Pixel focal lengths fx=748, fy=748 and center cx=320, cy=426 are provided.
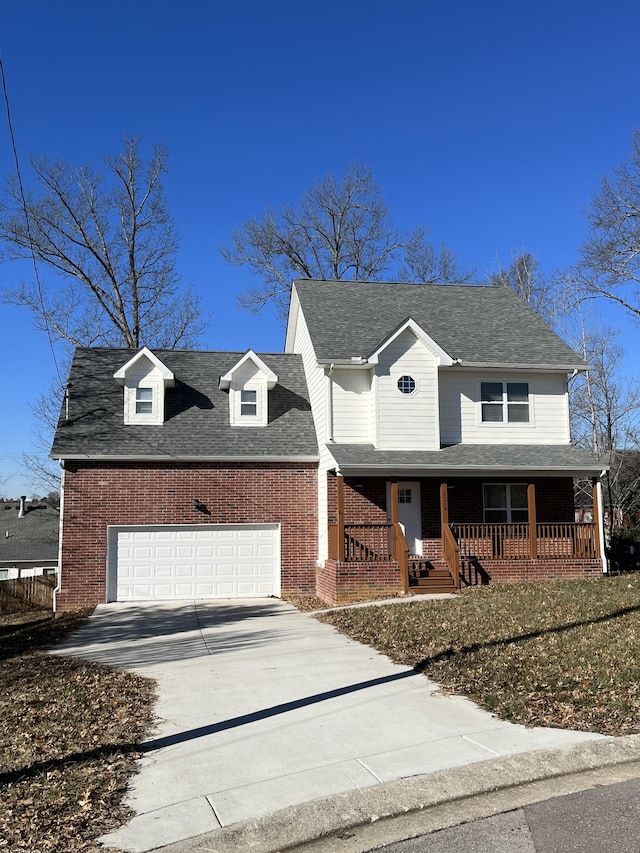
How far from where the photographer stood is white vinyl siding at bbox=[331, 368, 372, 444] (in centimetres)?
1923

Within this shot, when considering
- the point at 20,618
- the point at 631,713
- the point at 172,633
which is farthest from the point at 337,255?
the point at 631,713

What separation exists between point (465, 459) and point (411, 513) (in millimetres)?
2116

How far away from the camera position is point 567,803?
17.3 feet

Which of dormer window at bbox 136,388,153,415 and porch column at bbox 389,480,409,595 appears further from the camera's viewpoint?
dormer window at bbox 136,388,153,415

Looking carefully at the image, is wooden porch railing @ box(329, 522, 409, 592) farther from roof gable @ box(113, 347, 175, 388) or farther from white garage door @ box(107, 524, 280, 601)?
roof gable @ box(113, 347, 175, 388)

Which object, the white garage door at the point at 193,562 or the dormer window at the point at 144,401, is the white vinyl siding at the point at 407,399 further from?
the dormer window at the point at 144,401

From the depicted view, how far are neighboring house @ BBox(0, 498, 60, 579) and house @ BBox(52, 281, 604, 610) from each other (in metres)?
19.9

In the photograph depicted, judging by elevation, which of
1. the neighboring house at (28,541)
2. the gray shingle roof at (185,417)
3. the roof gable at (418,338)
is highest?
the roof gable at (418,338)

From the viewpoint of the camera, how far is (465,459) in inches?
727

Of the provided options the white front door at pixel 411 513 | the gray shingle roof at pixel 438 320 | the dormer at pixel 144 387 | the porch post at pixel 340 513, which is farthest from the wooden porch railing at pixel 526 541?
the dormer at pixel 144 387

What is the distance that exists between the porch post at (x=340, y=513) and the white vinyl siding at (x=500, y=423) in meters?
3.31

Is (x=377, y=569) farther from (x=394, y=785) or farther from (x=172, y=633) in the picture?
(x=394, y=785)

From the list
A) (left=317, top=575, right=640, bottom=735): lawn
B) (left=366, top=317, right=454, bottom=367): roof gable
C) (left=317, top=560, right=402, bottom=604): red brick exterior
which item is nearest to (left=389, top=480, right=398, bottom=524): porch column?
(left=317, top=560, right=402, bottom=604): red brick exterior

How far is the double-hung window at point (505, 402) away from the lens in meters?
20.1
